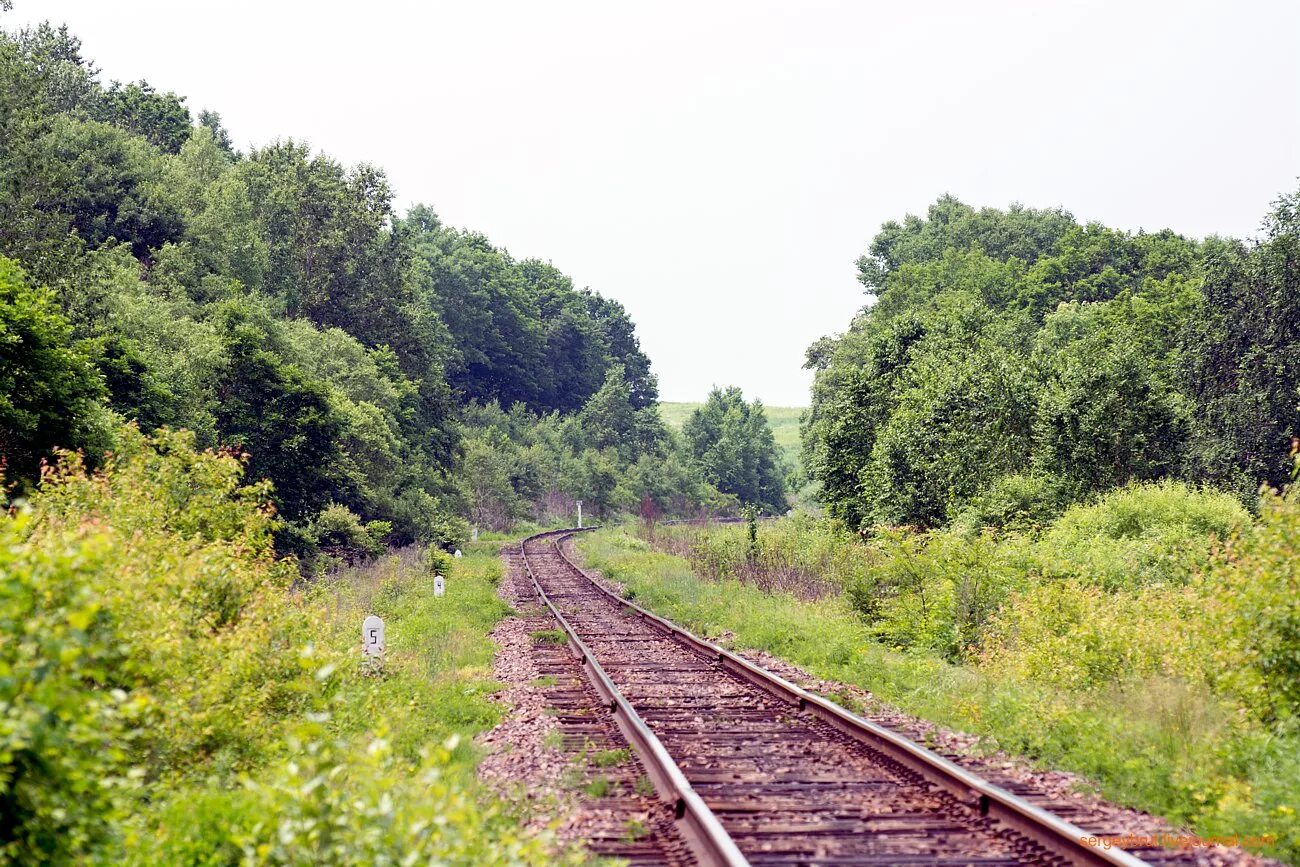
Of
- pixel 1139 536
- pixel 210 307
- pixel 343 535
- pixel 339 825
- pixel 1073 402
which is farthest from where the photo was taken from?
pixel 210 307

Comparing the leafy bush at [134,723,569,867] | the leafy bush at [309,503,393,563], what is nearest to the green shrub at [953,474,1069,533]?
the leafy bush at [309,503,393,563]

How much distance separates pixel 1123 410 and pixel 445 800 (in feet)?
99.2

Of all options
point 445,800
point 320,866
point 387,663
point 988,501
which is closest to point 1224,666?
point 445,800

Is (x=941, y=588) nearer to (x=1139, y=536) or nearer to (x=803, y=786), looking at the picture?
(x=1139, y=536)

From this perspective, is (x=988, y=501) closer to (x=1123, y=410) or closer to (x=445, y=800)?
(x=1123, y=410)

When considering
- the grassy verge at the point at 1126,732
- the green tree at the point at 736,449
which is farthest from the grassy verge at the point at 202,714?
the green tree at the point at 736,449

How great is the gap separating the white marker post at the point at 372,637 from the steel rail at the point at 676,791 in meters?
2.83

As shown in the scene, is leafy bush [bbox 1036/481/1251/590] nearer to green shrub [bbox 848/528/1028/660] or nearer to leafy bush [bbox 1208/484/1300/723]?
green shrub [bbox 848/528/1028/660]

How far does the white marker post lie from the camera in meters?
13.7

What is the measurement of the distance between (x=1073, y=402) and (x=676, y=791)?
26280 millimetres

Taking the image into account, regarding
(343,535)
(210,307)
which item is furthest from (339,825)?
(210,307)

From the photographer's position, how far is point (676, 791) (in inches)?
318

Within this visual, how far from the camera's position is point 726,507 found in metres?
103

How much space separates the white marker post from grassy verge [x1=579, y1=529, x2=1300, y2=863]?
5.82 metres
